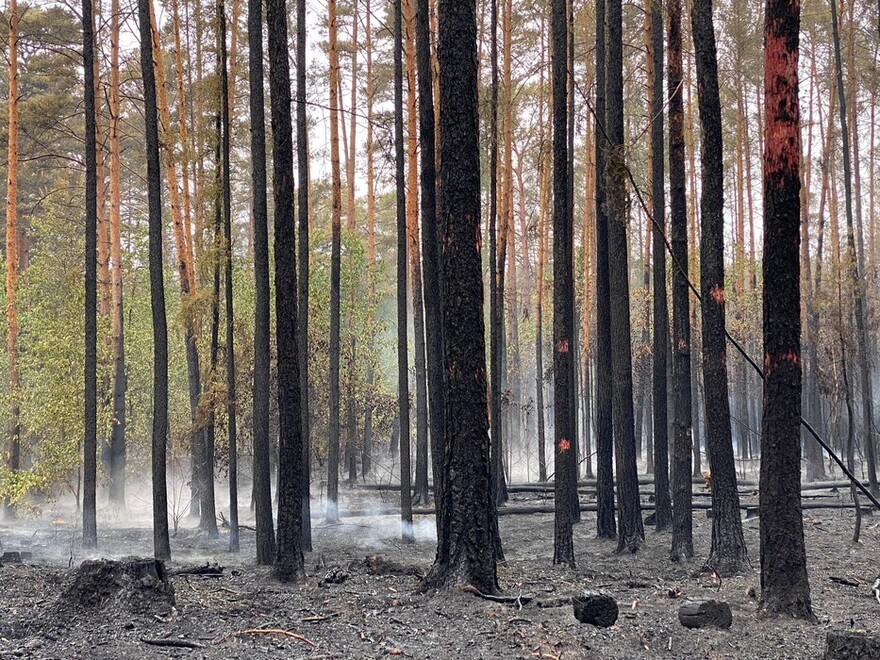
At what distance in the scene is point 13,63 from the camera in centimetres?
1827

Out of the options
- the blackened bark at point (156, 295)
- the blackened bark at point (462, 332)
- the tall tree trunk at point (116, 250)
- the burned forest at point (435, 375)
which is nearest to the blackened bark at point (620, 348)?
the burned forest at point (435, 375)

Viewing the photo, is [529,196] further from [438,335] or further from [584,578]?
[584,578]

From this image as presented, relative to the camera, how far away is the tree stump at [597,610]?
288 inches

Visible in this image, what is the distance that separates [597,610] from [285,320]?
5452 millimetres

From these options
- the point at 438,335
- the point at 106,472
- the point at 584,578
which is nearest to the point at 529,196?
the point at 106,472

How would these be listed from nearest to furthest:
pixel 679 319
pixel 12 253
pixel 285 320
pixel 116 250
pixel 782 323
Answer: pixel 782 323 → pixel 285 320 → pixel 679 319 → pixel 12 253 → pixel 116 250

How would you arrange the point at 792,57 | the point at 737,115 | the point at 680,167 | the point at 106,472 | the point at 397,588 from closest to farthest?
the point at 792,57 < the point at 397,588 < the point at 680,167 < the point at 106,472 < the point at 737,115

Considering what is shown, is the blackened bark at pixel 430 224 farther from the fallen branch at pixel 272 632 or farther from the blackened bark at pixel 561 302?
the fallen branch at pixel 272 632

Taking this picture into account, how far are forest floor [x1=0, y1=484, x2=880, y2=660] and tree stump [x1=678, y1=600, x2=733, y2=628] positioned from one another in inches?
4.0

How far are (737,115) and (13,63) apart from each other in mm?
23558

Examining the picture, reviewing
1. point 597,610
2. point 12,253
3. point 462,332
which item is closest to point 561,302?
point 462,332

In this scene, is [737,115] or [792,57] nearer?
[792,57]

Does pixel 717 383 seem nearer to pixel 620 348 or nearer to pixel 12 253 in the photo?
pixel 620 348

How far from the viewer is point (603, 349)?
14.2 meters
